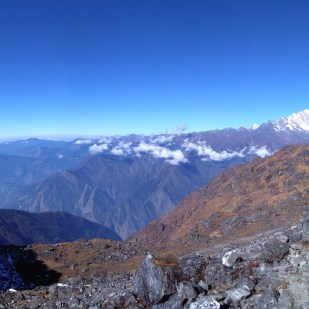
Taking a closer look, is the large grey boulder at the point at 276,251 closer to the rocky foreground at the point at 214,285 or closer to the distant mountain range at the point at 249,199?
the rocky foreground at the point at 214,285

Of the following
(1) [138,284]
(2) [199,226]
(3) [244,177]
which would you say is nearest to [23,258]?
(1) [138,284]

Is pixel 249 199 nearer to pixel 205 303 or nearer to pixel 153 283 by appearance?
pixel 153 283

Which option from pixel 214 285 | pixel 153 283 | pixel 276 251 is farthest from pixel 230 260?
pixel 153 283

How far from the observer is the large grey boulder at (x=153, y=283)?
818 inches

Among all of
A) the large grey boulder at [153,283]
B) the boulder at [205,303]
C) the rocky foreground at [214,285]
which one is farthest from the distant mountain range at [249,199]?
the boulder at [205,303]

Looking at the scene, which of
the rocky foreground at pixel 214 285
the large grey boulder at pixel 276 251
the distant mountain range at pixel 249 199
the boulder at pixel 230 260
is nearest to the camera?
the rocky foreground at pixel 214 285

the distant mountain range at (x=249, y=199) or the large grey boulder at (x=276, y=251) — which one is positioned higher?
the large grey boulder at (x=276, y=251)

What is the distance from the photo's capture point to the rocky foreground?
734 inches

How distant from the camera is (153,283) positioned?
21406mm

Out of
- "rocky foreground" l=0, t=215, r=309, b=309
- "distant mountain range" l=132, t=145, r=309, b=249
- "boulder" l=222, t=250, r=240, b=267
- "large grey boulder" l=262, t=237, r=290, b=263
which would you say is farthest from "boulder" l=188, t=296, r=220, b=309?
"distant mountain range" l=132, t=145, r=309, b=249

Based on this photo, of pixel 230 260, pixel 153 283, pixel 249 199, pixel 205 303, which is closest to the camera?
pixel 205 303

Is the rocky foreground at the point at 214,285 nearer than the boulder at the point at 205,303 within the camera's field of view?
No

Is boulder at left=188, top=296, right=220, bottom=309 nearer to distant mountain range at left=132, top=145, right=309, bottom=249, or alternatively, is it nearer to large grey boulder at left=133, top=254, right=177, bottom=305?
large grey boulder at left=133, top=254, right=177, bottom=305

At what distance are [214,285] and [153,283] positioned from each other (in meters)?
3.50
